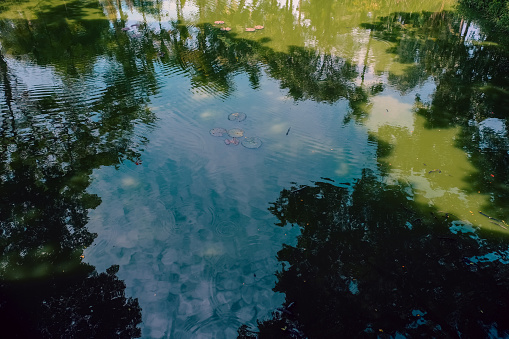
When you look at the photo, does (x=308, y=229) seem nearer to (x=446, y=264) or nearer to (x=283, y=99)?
(x=446, y=264)

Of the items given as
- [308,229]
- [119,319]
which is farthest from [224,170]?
[119,319]

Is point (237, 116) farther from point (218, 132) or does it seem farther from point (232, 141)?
point (232, 141)

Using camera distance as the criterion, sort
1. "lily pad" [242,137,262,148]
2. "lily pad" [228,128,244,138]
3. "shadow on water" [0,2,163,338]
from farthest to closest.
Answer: "lily pad" [228,128,244,138] < "lily pad" [242,137,262,148] < "shadow on water" [0,2,163,338]

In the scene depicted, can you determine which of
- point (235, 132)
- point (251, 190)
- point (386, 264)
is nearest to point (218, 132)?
point (235, 132)

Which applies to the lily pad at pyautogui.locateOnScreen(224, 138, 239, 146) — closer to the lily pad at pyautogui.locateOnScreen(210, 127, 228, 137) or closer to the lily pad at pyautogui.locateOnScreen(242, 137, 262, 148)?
the lily pad at pyautogui.locateOnScreen(242, 137, 262, 148)

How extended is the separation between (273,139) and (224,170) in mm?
1568

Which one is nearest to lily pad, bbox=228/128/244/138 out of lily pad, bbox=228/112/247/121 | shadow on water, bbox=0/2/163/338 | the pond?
the pond

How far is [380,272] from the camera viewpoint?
489 centimetres

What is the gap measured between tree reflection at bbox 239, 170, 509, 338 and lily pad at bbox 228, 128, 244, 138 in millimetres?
2113

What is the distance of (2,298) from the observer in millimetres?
4582

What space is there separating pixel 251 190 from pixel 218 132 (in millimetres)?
1992

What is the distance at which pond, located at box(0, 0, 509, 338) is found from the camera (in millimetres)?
4504

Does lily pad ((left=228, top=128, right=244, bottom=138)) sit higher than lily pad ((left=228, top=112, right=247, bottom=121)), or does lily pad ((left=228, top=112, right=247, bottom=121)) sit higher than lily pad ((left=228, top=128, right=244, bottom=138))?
lily pad ((left=228, top=112, right=247, bottom=121))

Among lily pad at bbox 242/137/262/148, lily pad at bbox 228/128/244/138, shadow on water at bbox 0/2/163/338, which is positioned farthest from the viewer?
lily pad at bbox 228/128/244/138
